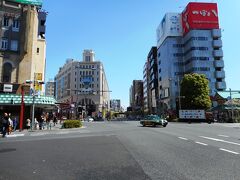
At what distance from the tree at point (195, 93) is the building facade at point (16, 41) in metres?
37.8

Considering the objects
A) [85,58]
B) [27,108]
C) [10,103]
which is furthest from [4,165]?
[85,58]

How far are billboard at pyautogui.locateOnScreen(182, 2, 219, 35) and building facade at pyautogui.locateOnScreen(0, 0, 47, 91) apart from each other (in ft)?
210

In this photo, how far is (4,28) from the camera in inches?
1474

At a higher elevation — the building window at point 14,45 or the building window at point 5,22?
the building window at point 5,22

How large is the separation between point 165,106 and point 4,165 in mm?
91355

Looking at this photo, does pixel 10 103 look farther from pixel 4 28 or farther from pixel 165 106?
pixel 165 106

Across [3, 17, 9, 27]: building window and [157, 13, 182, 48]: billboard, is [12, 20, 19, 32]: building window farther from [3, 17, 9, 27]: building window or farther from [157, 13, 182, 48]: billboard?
[157, 13, 182, 48]: billboard

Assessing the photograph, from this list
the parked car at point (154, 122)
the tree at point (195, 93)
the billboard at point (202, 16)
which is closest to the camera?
the parked car at point (154, 122)

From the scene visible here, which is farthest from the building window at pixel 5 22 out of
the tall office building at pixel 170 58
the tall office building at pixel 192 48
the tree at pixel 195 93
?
the tall office building at pixel 170 58

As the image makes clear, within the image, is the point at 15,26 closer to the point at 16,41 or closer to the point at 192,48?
the point at 16,41

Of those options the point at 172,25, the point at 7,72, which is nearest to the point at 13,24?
the point at 7,72

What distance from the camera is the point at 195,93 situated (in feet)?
197

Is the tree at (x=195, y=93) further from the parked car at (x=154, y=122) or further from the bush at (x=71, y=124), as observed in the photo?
the bush at (x=71, y=124)

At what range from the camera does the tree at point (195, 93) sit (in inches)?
2328
